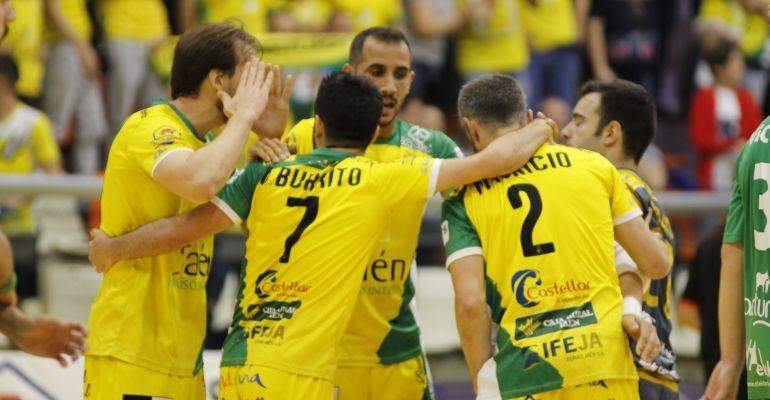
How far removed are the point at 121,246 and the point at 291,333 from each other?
2.99 ft

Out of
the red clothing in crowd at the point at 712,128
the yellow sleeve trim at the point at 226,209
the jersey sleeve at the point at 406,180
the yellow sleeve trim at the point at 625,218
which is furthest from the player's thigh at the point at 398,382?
the red clothing in crowd at the point at 712,128

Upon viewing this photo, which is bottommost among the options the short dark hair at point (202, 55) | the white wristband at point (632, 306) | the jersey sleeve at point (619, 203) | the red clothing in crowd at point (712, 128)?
the red clothing in crowd at point (712, 128)

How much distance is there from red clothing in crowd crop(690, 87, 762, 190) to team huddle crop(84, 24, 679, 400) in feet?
26.2

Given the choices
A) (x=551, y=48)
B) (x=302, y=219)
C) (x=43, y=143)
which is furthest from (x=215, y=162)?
(x=551, y=48)

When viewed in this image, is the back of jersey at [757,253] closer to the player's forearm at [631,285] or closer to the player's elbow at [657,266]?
the player's elbow at [657,266]

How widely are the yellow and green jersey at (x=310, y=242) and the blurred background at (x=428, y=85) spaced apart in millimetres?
3240

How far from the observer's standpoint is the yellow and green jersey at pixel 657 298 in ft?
19.0

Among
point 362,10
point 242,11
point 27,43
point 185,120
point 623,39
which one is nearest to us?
point 185,120

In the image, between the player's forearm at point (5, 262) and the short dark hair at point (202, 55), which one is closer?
the short dark hair at point (202, 55)

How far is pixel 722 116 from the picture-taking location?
13.3 metres

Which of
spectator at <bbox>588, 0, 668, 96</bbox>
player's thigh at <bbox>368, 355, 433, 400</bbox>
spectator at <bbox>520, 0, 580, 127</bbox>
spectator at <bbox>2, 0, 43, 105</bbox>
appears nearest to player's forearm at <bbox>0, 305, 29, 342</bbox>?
player's thigh at <bbox>368, 355, 433, 400</bbox>

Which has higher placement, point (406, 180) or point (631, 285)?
point (406, 180)

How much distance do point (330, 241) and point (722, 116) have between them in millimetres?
9020

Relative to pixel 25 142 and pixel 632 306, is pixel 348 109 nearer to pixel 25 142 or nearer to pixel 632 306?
pixel 632 306
